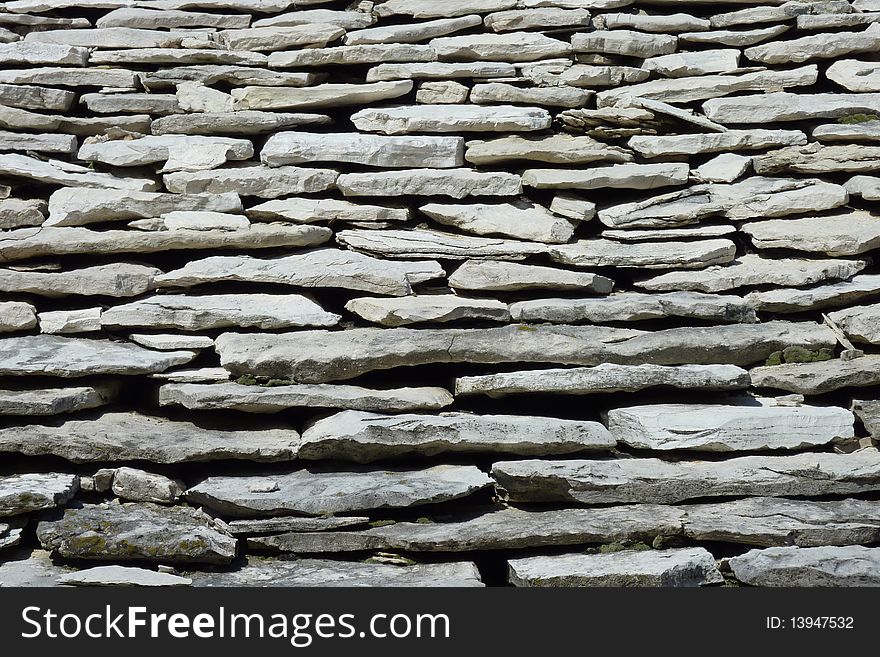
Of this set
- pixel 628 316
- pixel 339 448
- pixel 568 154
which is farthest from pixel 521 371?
pixel 568 154

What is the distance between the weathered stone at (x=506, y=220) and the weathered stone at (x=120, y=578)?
2410 mm

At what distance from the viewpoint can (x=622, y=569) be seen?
14.4 feet

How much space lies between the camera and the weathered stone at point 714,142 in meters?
5.51

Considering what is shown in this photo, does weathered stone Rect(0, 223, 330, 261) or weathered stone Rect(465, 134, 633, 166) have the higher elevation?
weathered stone Rect(465, 134, 633, 166)

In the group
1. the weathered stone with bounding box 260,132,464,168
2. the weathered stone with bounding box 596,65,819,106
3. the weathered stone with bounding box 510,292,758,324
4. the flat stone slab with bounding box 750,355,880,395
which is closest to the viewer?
the flat stone slab with bounding box 750,355,880,395

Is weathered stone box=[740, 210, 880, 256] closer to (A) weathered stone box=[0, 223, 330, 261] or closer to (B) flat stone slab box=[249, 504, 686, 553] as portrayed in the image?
(B) flat stone slab box=[249, 504, 686, 553]

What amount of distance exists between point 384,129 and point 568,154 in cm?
111

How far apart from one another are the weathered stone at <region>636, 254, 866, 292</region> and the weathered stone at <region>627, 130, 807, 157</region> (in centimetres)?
76

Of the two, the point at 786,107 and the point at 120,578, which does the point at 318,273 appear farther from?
the point at 786,107

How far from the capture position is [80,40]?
5988 millimetres

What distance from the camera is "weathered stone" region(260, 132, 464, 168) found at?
546 centimetres

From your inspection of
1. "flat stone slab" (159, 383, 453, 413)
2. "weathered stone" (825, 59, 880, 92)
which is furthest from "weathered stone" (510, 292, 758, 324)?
"weathered stone" (825, 59, 880, 92)

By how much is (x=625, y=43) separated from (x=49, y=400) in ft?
13.1
